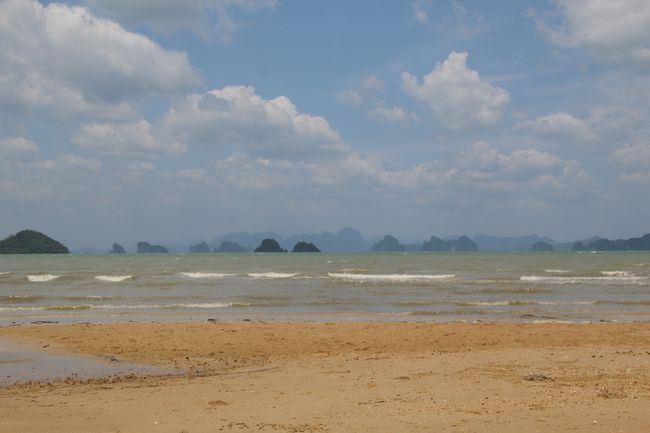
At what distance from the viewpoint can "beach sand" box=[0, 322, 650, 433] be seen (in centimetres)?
749

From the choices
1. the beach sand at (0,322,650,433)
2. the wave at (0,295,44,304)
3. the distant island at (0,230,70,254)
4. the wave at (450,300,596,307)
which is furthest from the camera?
the distant island at (0,230,70,254)

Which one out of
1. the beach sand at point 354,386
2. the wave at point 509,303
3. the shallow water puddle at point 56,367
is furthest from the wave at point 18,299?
the wave at point 509,303

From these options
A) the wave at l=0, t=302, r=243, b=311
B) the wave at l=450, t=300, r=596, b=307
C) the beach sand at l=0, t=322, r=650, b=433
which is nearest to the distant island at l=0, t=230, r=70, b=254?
the wave at l=0, t=302, r=243, b=311

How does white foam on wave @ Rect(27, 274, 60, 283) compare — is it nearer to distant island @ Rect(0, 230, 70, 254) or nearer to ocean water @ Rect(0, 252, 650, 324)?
ocean water @ Rect(0, 252, 650, 324)

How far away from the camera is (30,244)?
180 metres

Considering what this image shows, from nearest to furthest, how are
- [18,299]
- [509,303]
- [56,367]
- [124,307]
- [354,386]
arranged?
[354,386] < [56,367] < [509,303] < [124,307] < [18,299]

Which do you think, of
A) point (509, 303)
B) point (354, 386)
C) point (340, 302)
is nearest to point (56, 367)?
point (354, 386)

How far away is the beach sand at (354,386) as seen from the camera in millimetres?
7488

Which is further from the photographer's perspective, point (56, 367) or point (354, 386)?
point (56, 367)

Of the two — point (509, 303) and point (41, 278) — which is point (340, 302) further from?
point (41, 278)

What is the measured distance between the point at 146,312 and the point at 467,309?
13.2 m

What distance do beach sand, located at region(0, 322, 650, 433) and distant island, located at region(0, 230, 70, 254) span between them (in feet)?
589

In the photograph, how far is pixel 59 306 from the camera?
27359 millimetres

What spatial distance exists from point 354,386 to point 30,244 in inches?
7553
